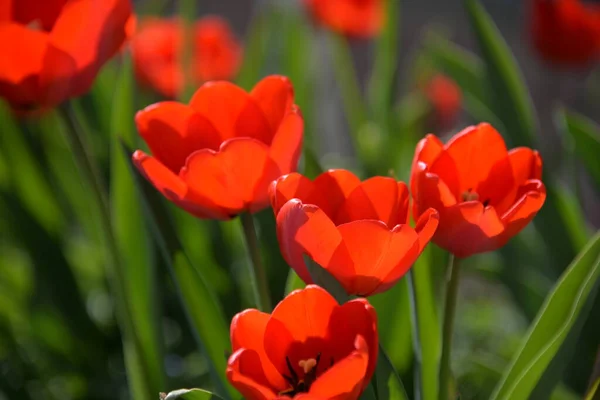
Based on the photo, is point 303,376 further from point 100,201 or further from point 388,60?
point 388,60

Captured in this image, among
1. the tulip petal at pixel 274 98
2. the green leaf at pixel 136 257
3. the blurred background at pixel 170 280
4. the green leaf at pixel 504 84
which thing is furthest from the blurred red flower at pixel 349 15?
the tulip petal at pixel 274 98

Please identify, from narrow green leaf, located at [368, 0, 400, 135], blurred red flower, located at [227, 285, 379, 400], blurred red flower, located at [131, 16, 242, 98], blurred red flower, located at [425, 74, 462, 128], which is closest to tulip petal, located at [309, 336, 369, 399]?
blurred red flower, located at [227, 285, 379, 400]

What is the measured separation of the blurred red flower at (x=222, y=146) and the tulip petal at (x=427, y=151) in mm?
56

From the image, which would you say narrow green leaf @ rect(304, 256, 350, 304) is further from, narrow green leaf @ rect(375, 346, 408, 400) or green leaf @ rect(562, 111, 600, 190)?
green leaf @ rect(562, 111, 600, 190)

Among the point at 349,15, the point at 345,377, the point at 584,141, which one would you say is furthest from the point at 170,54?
the point at 345,377

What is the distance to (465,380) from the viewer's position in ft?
1.94

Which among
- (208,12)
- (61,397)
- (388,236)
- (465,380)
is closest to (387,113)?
(465,380)

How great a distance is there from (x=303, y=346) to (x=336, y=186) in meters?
0.08

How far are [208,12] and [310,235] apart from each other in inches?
95.8

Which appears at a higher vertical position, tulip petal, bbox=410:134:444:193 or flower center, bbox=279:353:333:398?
tulip petal, bbox=410:134:444:193

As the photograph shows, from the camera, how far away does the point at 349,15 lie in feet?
3.85

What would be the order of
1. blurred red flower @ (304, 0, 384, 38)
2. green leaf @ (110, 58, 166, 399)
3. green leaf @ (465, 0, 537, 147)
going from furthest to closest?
blurred red flower @ (304, 0, 384, 38)
green leaf @ (465, 0, 537, 147)
green leaf @ (110, 58, 166, 399)

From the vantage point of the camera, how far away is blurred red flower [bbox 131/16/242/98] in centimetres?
104

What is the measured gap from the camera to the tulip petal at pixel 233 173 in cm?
34
